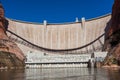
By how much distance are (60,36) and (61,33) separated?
135 cm

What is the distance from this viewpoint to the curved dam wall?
96250 mm

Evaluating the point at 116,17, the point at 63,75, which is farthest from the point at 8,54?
the point at 63,75

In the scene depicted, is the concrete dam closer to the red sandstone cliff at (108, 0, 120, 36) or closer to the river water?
the red sandstone cliff at (108, 0, 120, 36)

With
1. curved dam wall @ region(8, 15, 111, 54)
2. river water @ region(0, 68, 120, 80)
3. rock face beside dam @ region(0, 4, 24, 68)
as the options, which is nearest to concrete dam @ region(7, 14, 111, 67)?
curved dam wall @ region(8, 15, 111, 54)

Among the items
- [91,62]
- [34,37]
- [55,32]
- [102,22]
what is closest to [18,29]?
[34,37]

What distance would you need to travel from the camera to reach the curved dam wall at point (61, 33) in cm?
9625

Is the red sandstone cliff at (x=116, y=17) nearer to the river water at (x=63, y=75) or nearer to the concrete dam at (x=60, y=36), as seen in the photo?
the concrete dam at (x=60, y=36)

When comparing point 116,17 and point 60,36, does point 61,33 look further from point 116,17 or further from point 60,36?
point 116,17

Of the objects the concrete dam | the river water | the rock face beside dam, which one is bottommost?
the river water

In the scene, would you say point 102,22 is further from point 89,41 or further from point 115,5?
point 115,5

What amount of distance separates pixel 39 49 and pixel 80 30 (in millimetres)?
18545

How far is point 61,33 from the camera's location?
327 feet

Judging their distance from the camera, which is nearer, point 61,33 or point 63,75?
point 63,75

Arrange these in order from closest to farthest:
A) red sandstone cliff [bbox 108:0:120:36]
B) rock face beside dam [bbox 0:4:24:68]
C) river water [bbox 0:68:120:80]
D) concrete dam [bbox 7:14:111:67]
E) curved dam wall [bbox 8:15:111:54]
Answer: river water [bbox 0:68:120:80], rock face beside dam [bbox 0:4:24:68], red sandstone cliff [bbox 108:0:120:36], concrete dam [bbox 7:14:111:67], curved dam wall [bbox 8:15:111:54]
